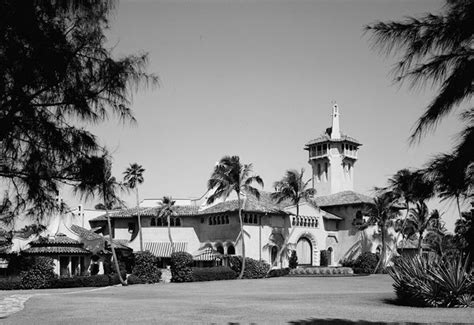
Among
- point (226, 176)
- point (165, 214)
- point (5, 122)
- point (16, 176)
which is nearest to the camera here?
point (5, 122)

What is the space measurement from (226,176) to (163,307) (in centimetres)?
3280

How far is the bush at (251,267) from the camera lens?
58.5m

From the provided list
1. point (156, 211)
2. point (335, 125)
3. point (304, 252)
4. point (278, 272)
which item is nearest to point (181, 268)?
point (278, 272)

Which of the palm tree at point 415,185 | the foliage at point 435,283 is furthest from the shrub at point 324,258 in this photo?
the palm tree at point 415,185

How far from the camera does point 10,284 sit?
157 feet

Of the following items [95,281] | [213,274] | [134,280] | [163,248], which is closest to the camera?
[95,281]

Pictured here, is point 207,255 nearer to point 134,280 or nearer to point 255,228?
point 255,228

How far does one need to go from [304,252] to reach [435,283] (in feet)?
145

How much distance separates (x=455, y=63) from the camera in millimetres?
6754

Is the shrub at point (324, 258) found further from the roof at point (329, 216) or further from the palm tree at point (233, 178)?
the palm tree at point (233, 178)

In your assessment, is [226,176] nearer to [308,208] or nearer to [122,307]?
[308,208]

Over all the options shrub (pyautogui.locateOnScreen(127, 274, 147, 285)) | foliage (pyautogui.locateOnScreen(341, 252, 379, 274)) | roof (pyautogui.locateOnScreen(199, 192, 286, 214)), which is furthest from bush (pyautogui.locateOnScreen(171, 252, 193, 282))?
foliage (pyautogui.locateOnScreen(341, 252, 379, 274))

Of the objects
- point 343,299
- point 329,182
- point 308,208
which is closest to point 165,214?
point 308,208

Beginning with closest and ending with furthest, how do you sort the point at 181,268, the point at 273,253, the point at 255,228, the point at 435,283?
the point at 435,283 → the point at 181,268 → the point at 255,228 → the point at 273,253
